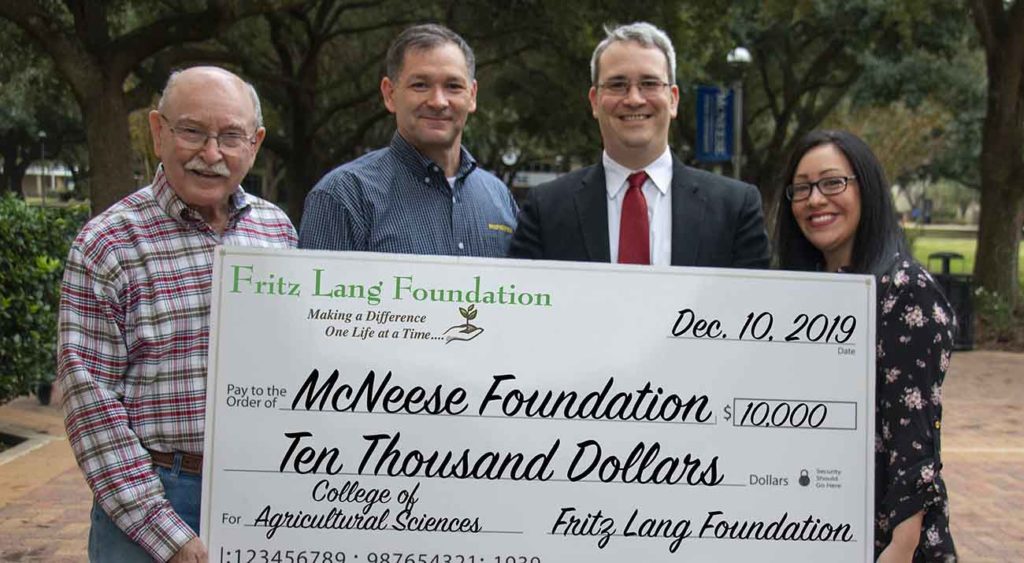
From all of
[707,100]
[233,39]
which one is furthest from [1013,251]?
[233,39]

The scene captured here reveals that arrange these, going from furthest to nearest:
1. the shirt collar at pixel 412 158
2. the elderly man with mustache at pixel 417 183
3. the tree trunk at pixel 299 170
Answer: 1. the tree trunk at pixel 299 170
2. the shirt collar at pixel 412 158
3. the elderly man with mustache at pixel 417 183

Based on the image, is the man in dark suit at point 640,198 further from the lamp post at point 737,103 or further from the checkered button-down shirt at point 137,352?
the lamp post at point 737,103

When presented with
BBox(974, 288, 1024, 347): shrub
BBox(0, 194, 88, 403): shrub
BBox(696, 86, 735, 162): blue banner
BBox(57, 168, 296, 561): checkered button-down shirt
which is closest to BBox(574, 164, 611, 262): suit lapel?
BBox(57, 168, 296, 561): checkered button-down shirt

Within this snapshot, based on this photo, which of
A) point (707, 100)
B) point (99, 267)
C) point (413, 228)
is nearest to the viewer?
point (99, 267)

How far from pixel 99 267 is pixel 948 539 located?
7.63ft

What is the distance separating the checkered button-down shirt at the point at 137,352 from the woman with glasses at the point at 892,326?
1704mm

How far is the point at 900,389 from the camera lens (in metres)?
2.83

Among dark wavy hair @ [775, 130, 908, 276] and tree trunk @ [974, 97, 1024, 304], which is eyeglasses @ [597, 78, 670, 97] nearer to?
dark wavy hair @ [775, 130, 908, 276]

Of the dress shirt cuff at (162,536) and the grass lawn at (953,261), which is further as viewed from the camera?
the grass lawn at (953,261)

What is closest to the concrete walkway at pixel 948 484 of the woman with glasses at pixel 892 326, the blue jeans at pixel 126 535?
the blue jeans at pixel 126 535

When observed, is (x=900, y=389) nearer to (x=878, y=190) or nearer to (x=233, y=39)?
(x=878, y=190)

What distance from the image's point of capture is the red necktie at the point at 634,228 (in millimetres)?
3316

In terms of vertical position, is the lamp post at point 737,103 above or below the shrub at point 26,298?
above

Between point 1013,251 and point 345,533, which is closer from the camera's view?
point 345,533
